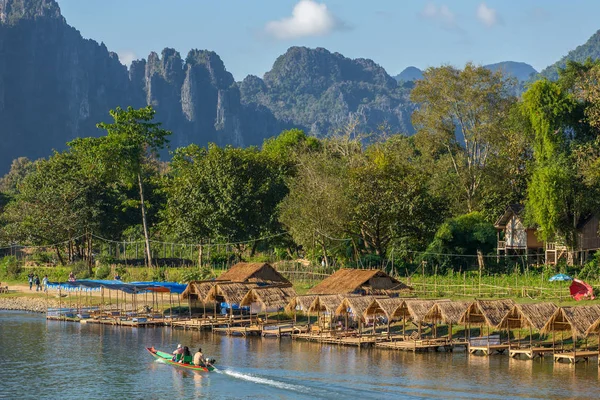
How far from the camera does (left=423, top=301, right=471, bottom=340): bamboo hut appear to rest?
39844 mm

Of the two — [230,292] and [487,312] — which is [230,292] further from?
→ [487,312]

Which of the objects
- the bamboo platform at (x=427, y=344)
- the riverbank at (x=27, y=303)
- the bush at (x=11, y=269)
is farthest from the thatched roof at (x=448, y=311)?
the bush at (x=11, y=269)

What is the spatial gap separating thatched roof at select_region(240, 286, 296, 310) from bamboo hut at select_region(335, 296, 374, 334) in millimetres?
4691

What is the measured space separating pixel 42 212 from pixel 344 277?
1450 inches

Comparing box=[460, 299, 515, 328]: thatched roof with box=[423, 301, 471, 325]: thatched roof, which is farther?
box=[423, 301, 471, 325]: thatched roof

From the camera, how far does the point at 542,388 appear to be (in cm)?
3225

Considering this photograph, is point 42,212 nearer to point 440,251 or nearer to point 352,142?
point 352,142

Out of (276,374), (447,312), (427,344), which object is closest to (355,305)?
(427,344)

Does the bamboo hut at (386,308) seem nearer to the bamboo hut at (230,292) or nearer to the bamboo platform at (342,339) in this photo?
the bamboo platform at (342,339)

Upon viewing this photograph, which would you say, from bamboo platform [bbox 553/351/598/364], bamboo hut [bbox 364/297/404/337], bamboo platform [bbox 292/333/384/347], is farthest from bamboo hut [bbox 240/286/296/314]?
bamboo platform [bbox 553/351/598/364]

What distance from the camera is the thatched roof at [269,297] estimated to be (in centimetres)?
4778

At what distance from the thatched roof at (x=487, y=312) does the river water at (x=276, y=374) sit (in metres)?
1.61

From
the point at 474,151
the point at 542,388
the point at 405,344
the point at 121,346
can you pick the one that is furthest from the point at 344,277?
the point at 474,151

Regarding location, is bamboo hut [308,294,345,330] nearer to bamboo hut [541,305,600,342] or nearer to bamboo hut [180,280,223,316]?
bamboo hut [180,280,223,316]
